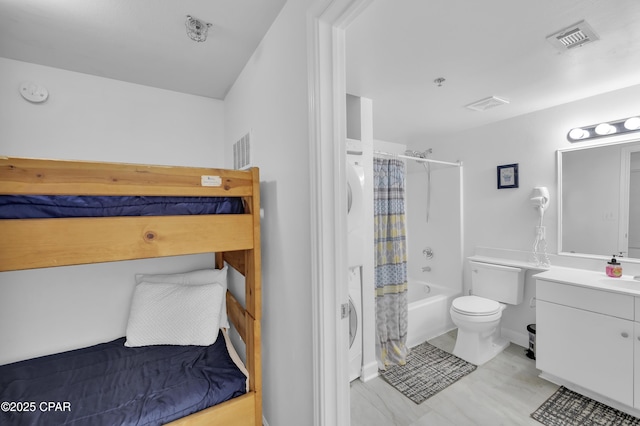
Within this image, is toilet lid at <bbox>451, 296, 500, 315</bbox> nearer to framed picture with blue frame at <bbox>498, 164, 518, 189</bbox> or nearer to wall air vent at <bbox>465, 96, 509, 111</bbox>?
framed picture with blue frame at <bbox>498, 164, 518, 189</bbox>

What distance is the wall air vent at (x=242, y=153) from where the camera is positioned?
1808 mm

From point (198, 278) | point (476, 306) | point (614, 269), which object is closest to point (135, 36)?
point (198, 278)

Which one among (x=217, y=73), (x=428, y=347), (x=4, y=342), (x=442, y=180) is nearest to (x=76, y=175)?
(x=217, y=73)

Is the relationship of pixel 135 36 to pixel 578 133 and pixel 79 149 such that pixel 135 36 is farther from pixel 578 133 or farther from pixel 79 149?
pixel 578 133

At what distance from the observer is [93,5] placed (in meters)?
1.27

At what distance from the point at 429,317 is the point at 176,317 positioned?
2.38 metres

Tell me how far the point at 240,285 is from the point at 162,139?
4.46 ft

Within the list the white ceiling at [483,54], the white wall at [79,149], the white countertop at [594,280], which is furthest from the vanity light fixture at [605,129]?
the white wall at [79,149]

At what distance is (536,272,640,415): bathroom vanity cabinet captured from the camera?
1732 millimetres

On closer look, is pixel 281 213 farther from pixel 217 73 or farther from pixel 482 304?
pixel 482 304

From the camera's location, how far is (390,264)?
2.51m

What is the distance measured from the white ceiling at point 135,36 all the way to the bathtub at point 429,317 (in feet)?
8.68

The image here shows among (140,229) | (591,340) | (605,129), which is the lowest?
(591,340)

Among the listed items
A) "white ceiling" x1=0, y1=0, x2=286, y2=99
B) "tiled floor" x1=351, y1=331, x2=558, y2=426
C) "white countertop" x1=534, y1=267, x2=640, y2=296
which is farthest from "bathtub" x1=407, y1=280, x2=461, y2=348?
"white ceiling" x1=0, y1=0, x2=286, y2=99
